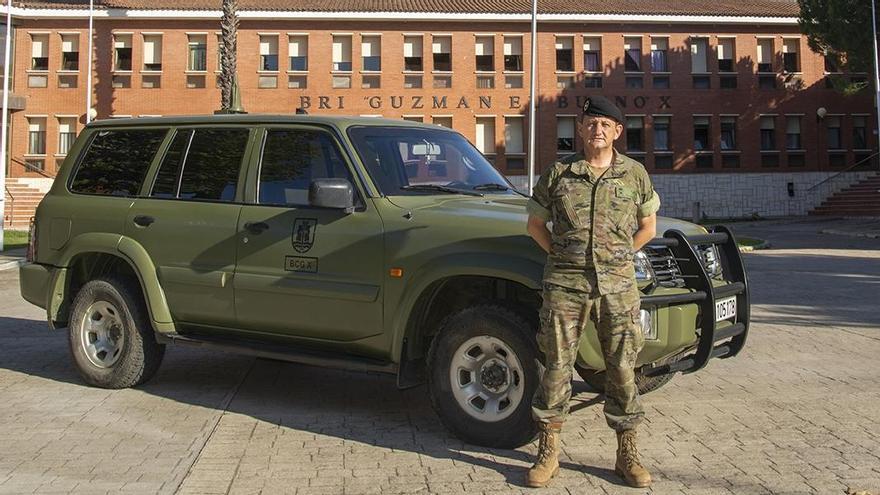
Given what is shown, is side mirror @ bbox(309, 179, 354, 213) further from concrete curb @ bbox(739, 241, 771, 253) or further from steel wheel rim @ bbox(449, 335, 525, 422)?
concrete curb @ bbox(739, 241, 771, 253)

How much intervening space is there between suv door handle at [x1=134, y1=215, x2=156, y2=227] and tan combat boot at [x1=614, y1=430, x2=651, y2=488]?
3.69 m

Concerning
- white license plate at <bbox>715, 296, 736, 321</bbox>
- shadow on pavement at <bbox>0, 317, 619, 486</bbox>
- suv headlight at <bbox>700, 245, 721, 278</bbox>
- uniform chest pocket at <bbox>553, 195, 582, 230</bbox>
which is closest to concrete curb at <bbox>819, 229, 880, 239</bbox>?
shadow on pavement at <bbox>0, 317, 619, 486</bbox>

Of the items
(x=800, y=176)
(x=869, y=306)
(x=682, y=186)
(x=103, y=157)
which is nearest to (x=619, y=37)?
(x=682, y=186)

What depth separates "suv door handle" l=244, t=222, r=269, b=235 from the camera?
5.06 meters

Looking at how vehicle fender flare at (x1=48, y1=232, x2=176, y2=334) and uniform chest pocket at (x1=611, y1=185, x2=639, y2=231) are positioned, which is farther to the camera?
vehicle fender flare at (x1=48, y1=232, x2=176, y2=334)

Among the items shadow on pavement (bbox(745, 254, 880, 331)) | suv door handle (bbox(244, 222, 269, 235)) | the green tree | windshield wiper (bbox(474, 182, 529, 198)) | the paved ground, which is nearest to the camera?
the paved ground

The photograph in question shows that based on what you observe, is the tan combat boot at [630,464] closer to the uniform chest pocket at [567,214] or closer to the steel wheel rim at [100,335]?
the uniform chest pocket at [567,214]

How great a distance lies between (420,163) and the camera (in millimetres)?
5191

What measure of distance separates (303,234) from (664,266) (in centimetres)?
226

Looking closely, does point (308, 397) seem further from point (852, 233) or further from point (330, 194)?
point (852, 233)

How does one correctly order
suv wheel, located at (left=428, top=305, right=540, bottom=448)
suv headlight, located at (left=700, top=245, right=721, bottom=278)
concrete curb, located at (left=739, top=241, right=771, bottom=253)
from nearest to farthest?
suv wheel, located at (left=428, top=305, right=540, bottom=448), suv headlight, located at (left=700, top=245, right=721, bottom=278), concrete curb, located at (left=739, top=241, right=771, bottom=253)

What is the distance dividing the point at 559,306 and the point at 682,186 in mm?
36206

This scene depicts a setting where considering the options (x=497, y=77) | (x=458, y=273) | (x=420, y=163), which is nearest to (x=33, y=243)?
(x=420, y=163)

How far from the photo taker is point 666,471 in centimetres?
404
